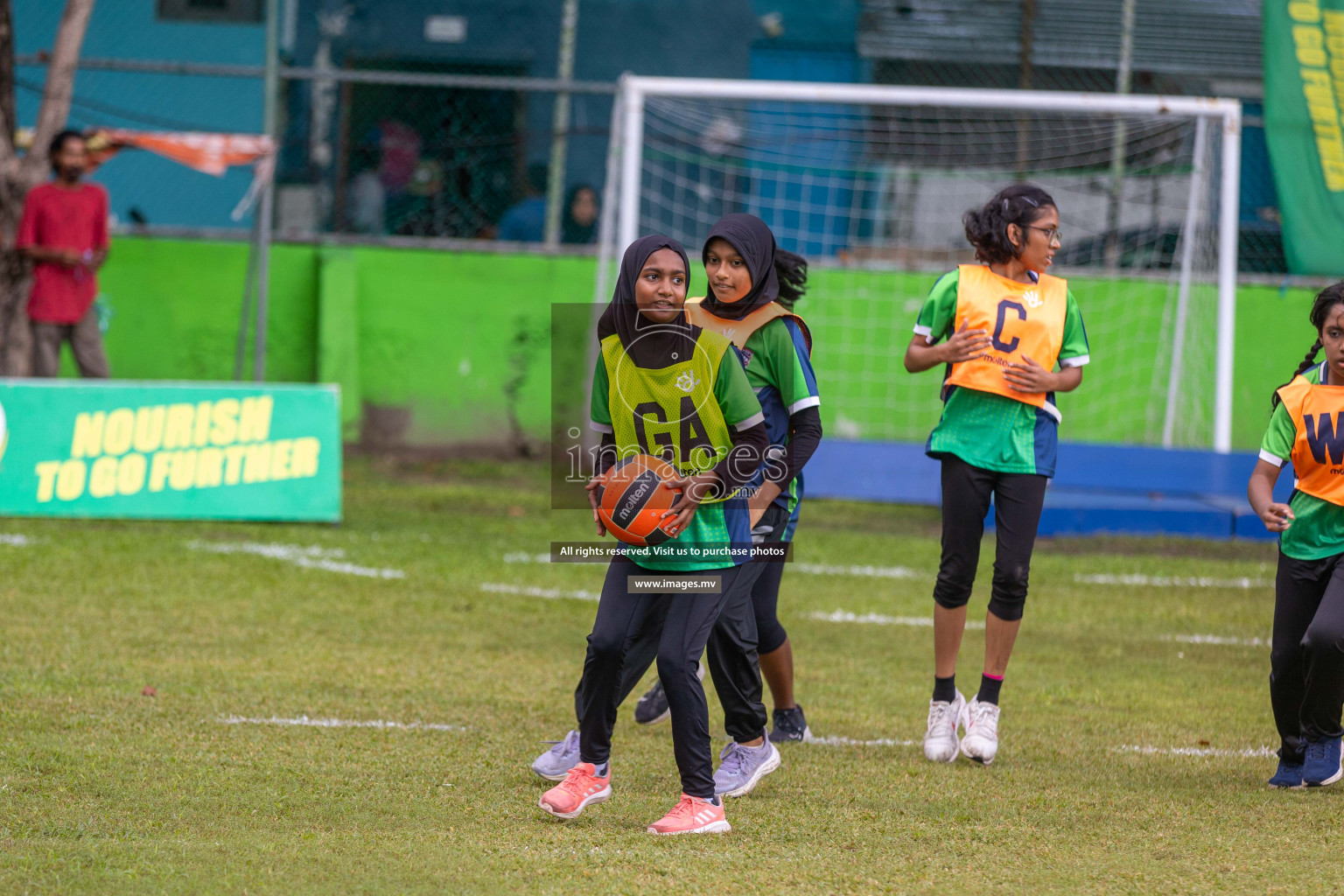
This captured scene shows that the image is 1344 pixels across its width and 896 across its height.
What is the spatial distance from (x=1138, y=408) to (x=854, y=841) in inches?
431

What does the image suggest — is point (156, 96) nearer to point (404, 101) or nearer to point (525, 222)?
point (404, 101)

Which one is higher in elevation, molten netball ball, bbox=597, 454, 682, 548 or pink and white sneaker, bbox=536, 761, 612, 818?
molten netball ball, bbox=597, 454, 682, 548

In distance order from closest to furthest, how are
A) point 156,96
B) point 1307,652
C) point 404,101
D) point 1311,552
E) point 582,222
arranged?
point 1307,652
point 1311,552
point 582,222
point 404,101
point 156,96

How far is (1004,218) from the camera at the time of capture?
5.64 metres

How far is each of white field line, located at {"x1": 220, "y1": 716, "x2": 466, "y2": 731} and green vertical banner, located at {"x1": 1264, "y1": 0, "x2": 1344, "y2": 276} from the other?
844 centimetres

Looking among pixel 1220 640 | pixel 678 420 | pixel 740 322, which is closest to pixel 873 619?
pixel 1220 640

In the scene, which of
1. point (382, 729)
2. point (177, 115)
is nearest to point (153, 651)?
point (382, 729)

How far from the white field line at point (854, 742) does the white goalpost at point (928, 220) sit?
8473 millimetres

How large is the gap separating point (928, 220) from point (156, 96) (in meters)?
7.91

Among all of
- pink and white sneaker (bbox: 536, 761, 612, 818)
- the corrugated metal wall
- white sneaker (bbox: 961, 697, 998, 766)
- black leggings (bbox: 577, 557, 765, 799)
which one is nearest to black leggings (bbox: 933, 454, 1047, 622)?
white sneaker (bbox: 961, 697, 998, 766)

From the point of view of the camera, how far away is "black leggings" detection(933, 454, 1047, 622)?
5.55 m

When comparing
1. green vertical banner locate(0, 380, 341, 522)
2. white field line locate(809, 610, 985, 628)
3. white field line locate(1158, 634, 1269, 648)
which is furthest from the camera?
green vertical banner locate(0, 380, 341, 522)

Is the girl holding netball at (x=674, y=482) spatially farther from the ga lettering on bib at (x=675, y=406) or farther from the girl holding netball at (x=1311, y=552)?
the girl holding netball at (x=1311, y=552)

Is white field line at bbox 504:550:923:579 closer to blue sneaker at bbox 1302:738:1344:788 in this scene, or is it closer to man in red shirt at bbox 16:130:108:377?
man in red shirt at bbox 16:130:108:377
